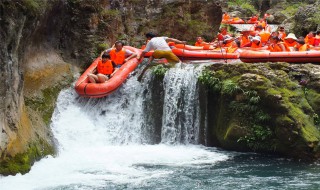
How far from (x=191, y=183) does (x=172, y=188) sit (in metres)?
0.41

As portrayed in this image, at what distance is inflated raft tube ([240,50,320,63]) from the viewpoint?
1066 centimetres

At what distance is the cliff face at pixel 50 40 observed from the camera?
771 cm

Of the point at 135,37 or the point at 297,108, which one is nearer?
the point at 297,108

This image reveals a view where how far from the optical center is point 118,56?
11922mm

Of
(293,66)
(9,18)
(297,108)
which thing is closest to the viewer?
(9,18)

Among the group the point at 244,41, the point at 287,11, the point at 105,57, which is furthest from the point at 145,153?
the point at 287,11

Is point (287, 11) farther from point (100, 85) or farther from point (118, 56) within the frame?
point (100, 85)

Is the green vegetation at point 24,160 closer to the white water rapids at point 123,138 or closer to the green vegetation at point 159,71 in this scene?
the white water rapids at point 123,138

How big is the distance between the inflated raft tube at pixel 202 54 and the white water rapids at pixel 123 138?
148 cm

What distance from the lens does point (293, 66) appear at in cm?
994

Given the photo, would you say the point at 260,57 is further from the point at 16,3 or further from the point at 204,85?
the point at 16,3

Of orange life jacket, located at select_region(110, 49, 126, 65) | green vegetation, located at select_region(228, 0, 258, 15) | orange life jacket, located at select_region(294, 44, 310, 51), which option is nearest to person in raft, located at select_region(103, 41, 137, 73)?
orange life jacket, located at select_region(110, 49, 126, 65)

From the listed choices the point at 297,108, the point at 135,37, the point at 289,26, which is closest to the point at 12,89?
the point at 297,108

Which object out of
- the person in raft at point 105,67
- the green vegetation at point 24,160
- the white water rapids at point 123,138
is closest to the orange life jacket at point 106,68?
the person in raft at point 105,67
